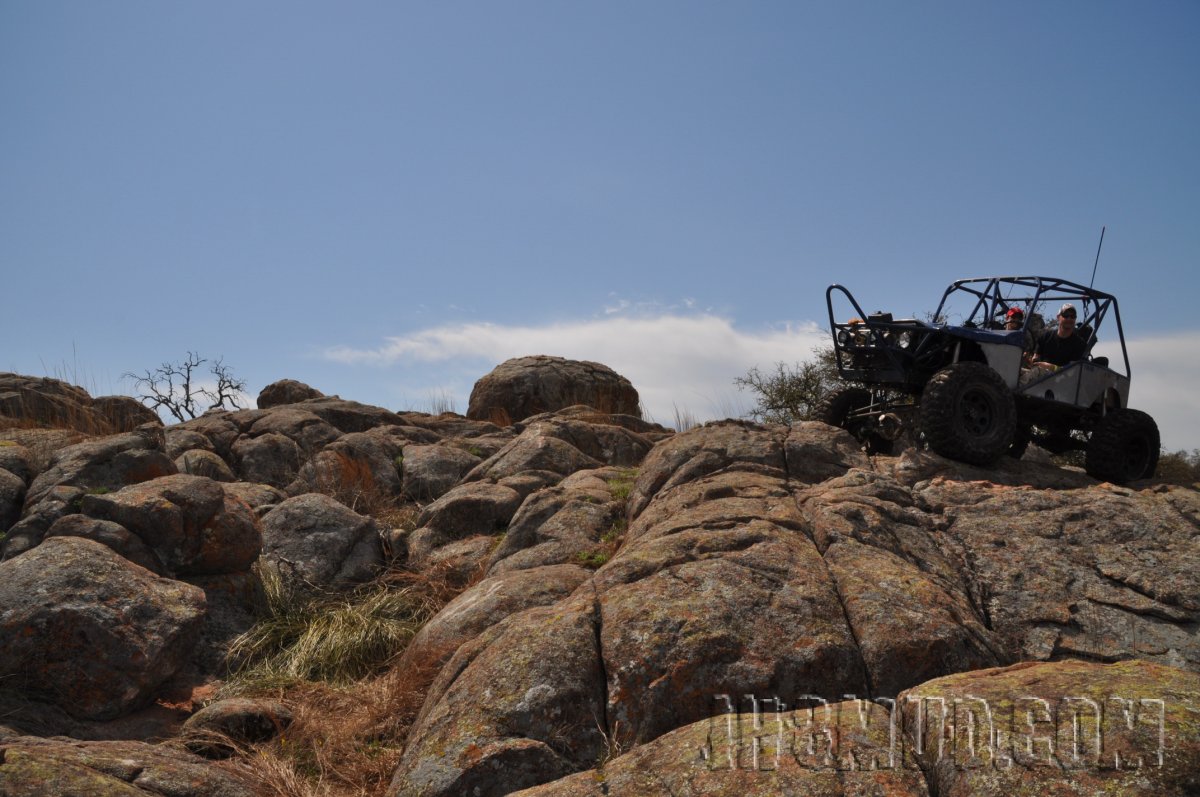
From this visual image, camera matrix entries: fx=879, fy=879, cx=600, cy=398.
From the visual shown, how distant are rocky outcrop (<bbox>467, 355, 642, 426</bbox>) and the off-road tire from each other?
792cm

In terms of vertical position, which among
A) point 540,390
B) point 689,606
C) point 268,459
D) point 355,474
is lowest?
point 689,606

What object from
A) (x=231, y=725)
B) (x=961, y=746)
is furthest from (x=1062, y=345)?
(x=231, y=725)

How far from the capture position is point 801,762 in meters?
3.88

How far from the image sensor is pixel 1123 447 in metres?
9.94

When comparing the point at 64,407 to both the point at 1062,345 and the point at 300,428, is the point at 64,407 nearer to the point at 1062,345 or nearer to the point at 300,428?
the point at 300,428

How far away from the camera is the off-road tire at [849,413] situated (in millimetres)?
10523

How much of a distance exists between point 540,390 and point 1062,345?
10567mm

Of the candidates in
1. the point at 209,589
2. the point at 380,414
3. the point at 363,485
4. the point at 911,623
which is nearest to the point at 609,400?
the point at 380,414

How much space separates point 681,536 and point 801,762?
2.86 m

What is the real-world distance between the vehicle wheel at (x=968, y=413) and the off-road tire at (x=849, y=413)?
1.46m

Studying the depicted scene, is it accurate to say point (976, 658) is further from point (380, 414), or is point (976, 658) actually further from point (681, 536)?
point (380, 414)

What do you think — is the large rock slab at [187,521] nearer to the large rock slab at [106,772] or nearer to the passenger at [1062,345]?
the large rock slab at [106,772]

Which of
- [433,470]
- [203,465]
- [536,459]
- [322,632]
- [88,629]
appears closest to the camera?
[88,629]

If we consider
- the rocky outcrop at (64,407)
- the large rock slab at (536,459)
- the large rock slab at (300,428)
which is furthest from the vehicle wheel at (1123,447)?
the rocky outcrop at (64,407)
